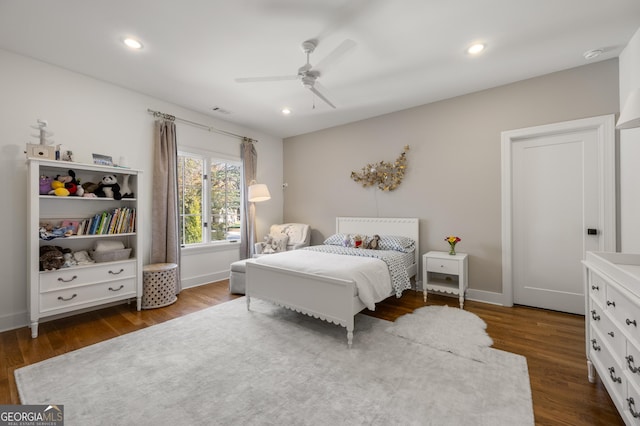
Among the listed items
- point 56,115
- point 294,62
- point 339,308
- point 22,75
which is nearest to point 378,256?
point 339,308

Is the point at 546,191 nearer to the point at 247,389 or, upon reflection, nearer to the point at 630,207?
the point at 630,207

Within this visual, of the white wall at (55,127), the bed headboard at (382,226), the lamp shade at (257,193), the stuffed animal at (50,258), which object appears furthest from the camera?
the lamp shade at (257,193)

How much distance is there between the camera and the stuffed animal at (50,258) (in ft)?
8.69

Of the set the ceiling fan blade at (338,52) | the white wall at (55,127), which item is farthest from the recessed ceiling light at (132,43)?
the ceiling fan blade at (338,52)

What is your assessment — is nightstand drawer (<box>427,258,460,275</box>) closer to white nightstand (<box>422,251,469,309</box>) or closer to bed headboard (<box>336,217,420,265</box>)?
white nightstand (<box>422,251,469,309</box>)

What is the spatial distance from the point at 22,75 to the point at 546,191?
5.93 meters

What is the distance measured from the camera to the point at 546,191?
→ 3250 mm

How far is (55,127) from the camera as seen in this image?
3029 mm

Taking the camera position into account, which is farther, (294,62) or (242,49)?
(294,62)

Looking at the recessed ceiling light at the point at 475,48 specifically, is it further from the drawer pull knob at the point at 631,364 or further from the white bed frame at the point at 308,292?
the drawer pull knob at the point at 631,364

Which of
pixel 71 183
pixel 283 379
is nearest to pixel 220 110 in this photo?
pixel 71 183

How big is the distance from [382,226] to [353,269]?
1.96 metres

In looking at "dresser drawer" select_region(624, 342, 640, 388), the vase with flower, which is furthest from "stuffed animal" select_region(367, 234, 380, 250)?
"dresser drawer" select_region(624, 342, 640, 388)

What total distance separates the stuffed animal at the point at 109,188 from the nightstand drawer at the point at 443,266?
3962mm
